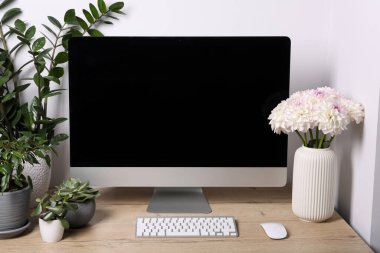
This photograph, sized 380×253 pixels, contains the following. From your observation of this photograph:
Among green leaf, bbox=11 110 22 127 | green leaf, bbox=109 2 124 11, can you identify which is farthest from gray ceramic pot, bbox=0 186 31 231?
green leaf, bbox=109 2 124 11

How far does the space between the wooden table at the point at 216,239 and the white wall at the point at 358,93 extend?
7cm

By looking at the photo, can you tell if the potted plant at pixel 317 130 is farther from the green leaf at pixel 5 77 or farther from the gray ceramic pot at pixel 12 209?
the green leaf at pixel 5 77

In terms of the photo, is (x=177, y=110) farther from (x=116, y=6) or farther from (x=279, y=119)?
(x=116, y=6)

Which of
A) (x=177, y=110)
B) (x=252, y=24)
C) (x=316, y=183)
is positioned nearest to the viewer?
(x=316, y=183)

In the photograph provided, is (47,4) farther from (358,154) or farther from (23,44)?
(358,154)

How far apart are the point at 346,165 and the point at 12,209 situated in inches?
38.2

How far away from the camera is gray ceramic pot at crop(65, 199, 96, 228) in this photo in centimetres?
119

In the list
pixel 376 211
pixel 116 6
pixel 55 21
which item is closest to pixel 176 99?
pixel 116 6

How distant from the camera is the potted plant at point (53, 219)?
44.5 inches

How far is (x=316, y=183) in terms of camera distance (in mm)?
1251

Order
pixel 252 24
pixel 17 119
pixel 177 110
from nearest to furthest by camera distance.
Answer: pixel 177 110 → pixel 17 119 → pixel 252 24

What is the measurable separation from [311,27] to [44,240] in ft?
3.71

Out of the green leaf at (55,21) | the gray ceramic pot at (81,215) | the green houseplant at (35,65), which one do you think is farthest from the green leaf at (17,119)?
the gray ceramic pot at (81,215)

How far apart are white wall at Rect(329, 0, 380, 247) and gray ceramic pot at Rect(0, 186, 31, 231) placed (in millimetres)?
926
